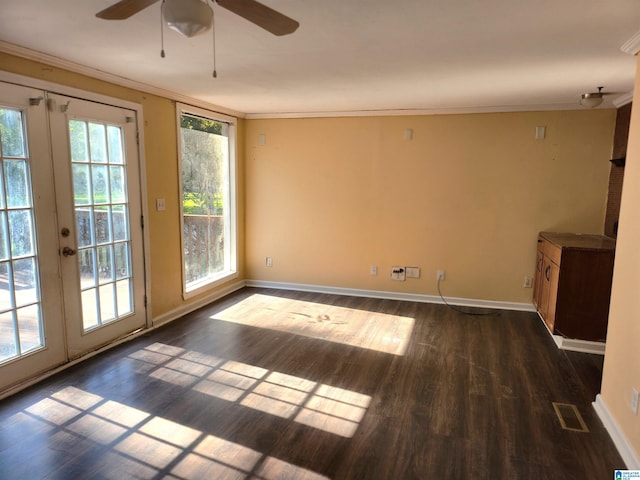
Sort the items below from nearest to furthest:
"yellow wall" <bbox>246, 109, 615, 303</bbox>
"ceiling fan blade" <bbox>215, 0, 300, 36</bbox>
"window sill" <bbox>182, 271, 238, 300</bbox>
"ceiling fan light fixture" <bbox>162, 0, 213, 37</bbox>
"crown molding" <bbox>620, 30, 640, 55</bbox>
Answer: "ceiling fan light fixture" <bbox>162, 0, 213, 37</bbox>, "ceiling fan blade" <bbox>215, 0, 300, 36</bbox>, "crown molding" <bbox>620, 30, 640, 55</bbox>, "yellow wall" <bbox>246, 109, 615, 303</bbox>, "window sill" <bbox>182, 271, 238, 300</bbox>

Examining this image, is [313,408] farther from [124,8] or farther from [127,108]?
[127,108]

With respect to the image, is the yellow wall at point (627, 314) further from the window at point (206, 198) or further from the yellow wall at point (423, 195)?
the window at point (206, 198)

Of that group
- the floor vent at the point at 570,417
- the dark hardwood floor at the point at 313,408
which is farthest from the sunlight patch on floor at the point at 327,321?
the floor vent at the point at 570,417

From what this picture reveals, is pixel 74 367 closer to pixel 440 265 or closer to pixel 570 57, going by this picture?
pixel 440 265

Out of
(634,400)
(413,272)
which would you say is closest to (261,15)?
(634,400)

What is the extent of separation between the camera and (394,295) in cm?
505

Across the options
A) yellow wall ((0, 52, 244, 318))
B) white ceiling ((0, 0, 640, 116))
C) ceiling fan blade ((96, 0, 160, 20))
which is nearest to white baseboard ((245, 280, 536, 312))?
yellow wall ((0, 52, 244, 318))

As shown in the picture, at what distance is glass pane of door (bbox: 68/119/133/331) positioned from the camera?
10.2ft

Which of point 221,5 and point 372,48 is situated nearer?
point 221,5

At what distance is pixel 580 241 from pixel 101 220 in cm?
415

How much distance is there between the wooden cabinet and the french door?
3689 mm

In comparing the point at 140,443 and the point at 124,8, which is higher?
the point at 124,8

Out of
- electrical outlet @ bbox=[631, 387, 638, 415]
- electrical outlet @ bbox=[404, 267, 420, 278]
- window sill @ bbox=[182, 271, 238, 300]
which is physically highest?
electrical outlet @ bbox=[404, 267, 420, 278]

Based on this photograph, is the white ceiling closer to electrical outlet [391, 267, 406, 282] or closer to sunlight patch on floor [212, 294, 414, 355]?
electrical outlet [391, 267, 406, 282]
